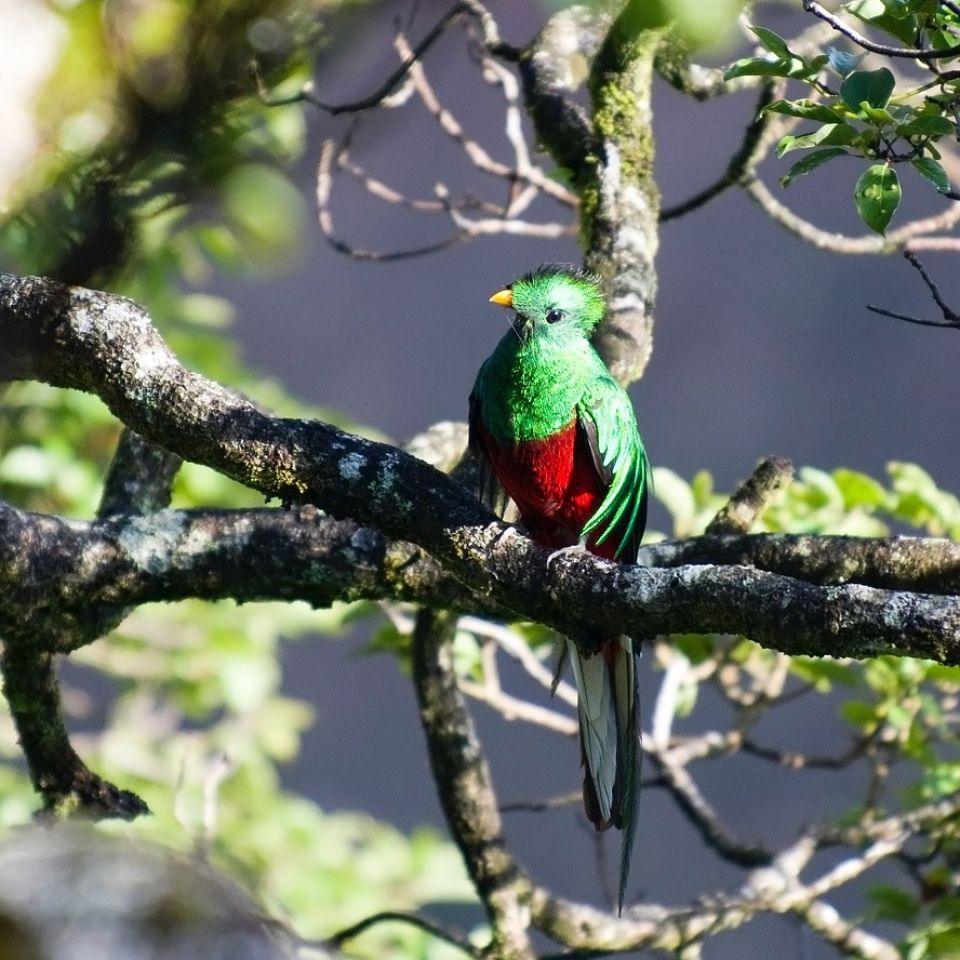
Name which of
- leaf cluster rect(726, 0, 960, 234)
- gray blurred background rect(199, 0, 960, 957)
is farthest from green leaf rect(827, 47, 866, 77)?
gray blurred background rect(199, 0, 960, 957)

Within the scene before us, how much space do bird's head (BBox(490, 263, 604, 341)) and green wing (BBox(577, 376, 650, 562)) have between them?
0.52ft

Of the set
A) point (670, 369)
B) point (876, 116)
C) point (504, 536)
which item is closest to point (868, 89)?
point (876, 116)

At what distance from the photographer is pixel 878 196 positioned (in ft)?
6.31

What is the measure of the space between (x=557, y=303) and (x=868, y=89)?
1150 millimetres

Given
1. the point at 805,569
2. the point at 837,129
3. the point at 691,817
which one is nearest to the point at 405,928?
the point at 691,817

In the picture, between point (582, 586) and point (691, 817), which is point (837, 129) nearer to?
point (582, 586)

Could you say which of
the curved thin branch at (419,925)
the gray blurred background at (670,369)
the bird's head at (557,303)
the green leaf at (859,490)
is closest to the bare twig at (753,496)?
the bird's head at (557,303)

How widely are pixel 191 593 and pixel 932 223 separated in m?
2.14

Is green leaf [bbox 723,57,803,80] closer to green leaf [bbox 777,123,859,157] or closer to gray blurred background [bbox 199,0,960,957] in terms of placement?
green leaf [bbox 777,123,859,157]

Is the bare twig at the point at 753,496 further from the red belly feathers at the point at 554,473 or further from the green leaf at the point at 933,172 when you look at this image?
the green leaf at the point at 933,172

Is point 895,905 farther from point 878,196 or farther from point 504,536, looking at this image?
point 878,196

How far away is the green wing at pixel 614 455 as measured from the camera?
2932 mm

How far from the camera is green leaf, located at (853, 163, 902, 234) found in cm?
191

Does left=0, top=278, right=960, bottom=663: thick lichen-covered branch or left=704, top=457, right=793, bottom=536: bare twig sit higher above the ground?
left=0, top=278, right=960, bottom=663: thick lichen-covered branch
